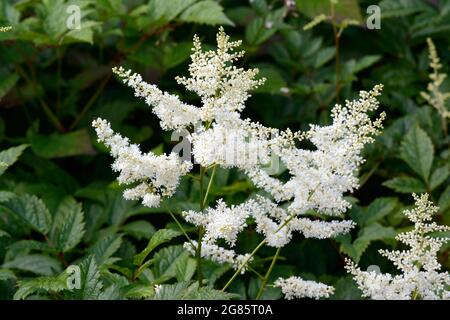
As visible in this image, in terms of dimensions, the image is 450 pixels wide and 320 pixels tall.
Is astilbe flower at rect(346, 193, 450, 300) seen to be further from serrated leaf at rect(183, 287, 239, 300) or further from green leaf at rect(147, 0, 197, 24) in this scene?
green leaf at rect(147, 0, 197, 24)

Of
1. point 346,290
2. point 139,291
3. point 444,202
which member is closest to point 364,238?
point 346,290

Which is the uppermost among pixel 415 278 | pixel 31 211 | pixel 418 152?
pixel 415 278

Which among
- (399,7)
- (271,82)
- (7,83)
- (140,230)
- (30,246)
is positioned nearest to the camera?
(30,246)

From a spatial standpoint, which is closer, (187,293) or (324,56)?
(187,293)

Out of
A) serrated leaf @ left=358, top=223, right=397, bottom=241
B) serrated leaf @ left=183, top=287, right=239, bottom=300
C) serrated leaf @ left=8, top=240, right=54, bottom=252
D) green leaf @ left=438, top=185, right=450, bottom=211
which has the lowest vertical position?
green leaf @ left=438, top=185, right=450, bottom=211

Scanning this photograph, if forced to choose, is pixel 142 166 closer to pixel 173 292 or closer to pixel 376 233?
pixel 173 292

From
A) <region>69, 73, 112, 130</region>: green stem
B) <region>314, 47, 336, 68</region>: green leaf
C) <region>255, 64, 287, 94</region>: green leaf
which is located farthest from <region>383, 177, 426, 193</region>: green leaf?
<region>69, 73, 112, 130</region>: green stem

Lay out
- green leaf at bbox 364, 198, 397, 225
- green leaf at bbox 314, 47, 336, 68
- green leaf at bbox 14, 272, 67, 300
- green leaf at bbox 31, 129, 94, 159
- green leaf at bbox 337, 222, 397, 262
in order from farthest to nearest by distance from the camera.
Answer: green leaf at bbox 314, 47, 336, 68 < green leaf at bbox 31, 129, 94, 159 < green leaf at bbox 364, 198, 397, 225 < green leaf at bbox 337, 222, 397, 262 < green leaf at bbox 14, 272, 67, 300
